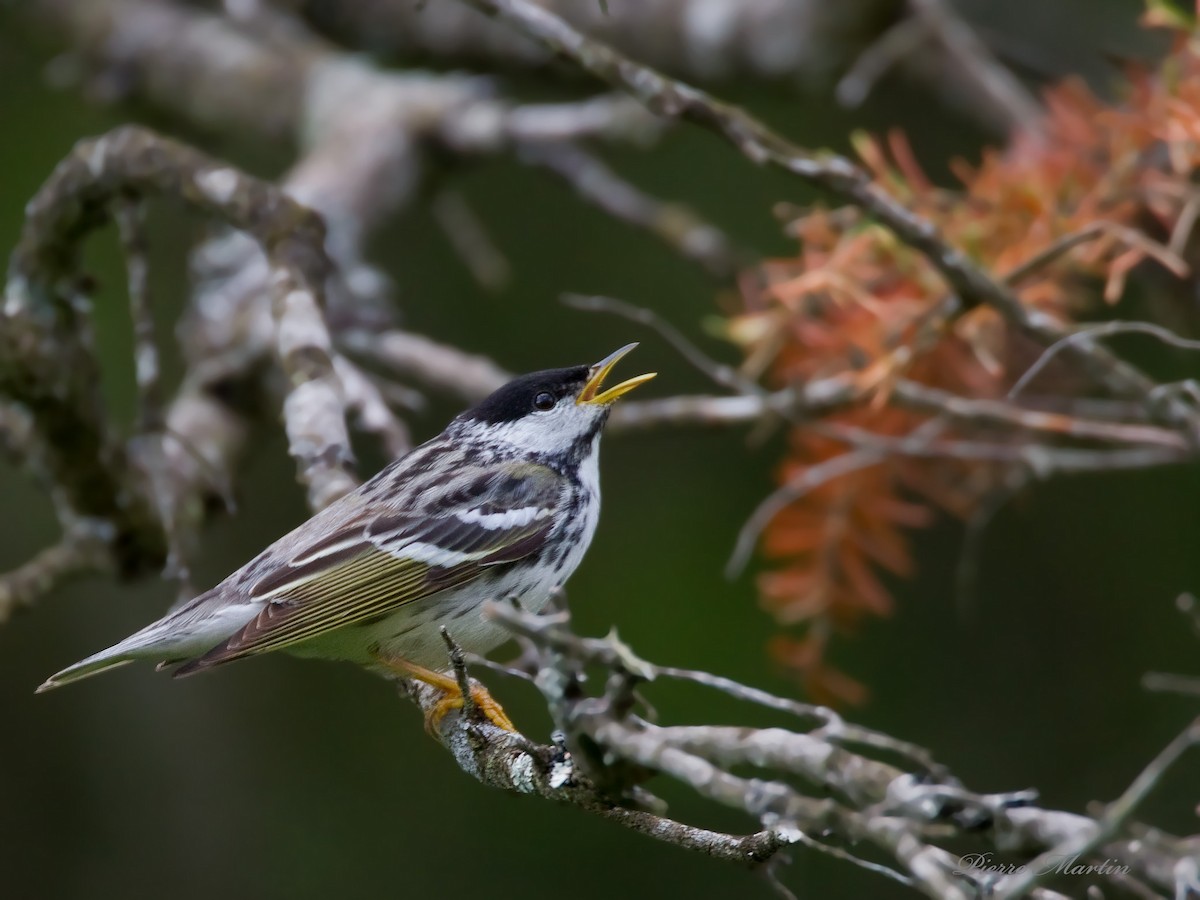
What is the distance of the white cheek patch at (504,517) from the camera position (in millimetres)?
3705

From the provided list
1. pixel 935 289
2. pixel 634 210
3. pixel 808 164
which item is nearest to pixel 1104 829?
pixel 808 164

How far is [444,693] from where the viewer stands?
3.36 metres

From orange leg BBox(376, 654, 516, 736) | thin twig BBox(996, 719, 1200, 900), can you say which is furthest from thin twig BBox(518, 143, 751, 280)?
thin twig BBox(996, 719, 1200, 900)

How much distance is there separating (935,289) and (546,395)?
1176 millimetres

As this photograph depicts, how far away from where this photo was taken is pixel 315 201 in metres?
5.22

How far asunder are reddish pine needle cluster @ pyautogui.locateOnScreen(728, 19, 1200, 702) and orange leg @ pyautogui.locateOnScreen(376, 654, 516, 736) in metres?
1.27

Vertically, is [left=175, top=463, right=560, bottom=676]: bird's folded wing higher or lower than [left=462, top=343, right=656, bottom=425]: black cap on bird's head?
lower

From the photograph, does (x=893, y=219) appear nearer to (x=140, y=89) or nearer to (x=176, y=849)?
(x=140, y=89)

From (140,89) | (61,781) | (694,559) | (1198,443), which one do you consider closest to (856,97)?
(1198,443)

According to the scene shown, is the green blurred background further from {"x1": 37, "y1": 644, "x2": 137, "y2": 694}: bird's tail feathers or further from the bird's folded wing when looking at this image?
{"x1": 37, "y1": 644, "x2": 137, "y2": 694}: bird's tail feathers

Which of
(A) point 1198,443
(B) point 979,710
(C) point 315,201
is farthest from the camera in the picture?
(B) point 979,710

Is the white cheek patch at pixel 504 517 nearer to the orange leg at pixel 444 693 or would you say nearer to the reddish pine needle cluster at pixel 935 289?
the orange leg at pixel 444 693

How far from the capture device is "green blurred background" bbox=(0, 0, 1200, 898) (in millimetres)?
6062

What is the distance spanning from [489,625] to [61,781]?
13.9 ft
